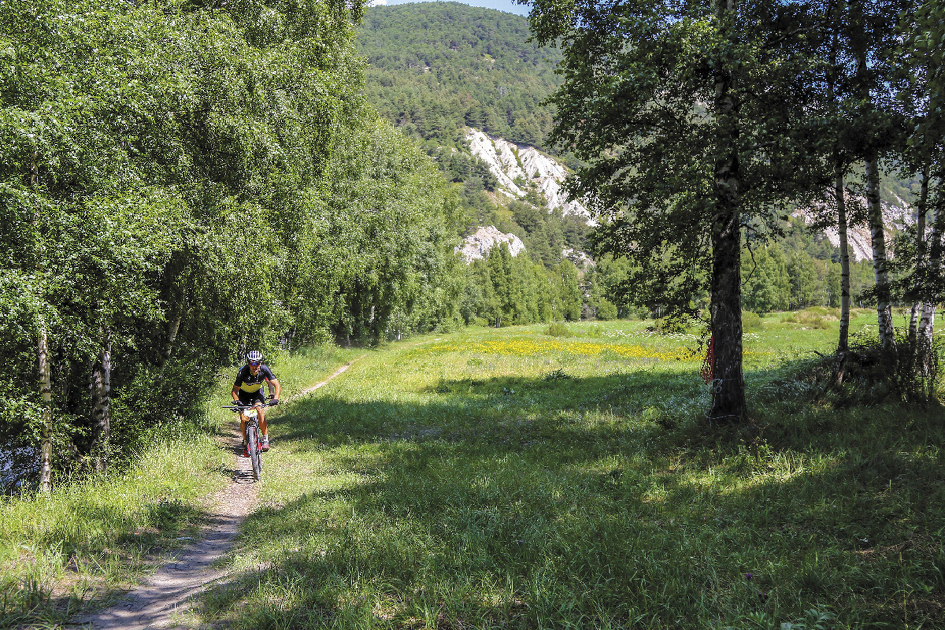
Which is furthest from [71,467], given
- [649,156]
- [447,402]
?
[649,156]

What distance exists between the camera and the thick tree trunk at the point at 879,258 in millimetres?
9558

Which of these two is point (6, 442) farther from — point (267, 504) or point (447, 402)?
point (447, 402)

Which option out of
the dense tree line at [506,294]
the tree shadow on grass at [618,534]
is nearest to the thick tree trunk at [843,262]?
the tree shadow on grass at [618,534]

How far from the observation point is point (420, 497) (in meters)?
7.18

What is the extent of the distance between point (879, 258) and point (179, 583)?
45.2 feet

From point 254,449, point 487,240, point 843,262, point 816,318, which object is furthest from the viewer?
point 487,240

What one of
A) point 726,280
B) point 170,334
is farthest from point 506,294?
point 726,280

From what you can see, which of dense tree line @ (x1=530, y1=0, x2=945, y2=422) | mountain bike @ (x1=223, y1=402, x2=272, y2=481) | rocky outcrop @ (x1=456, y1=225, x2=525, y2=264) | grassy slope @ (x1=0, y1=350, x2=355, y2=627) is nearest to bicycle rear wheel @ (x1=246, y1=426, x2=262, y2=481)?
mountain bike @ (x1=223, y1=402, x2=272, y2=481)

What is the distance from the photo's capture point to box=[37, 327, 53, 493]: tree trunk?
8406mm

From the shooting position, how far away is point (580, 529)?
217 inches

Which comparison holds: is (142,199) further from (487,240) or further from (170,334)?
(487,240)

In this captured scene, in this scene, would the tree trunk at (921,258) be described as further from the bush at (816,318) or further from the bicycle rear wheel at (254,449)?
the bush at (816,318)

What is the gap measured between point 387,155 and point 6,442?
3191 cm

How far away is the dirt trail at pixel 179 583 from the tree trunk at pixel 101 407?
3.38 metres
